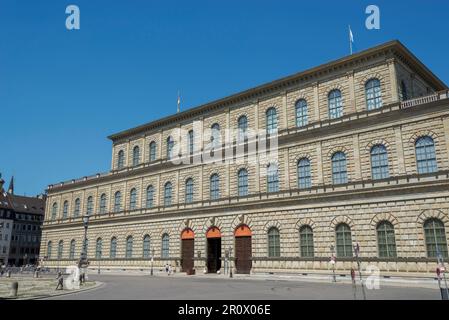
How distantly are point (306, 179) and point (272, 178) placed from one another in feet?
12.4

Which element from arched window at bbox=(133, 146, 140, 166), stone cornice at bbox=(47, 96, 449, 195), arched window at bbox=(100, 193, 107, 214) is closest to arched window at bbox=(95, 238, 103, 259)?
arched window at bbox=(100, 193, 107, 214)

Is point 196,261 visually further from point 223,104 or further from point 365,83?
point 365,83

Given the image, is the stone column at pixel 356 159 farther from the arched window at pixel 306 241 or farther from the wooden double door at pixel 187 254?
the wooden double door at pixel 187 254

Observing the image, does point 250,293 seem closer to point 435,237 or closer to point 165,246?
point 435,237

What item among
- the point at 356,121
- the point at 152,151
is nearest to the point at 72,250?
the point at 152,151

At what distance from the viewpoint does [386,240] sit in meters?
31.5

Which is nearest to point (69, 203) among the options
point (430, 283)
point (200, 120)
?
point (200, 120)

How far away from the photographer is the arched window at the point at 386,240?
102ft

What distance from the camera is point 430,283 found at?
28.1 metres

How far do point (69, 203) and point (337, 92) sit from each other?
4692 cm

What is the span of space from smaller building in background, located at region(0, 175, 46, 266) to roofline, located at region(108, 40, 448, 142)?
55.0m

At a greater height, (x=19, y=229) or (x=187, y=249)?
(x=19, y=229)

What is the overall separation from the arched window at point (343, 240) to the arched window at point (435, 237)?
5.90 metres

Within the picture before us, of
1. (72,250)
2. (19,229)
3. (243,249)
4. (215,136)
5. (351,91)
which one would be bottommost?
(243,249)
